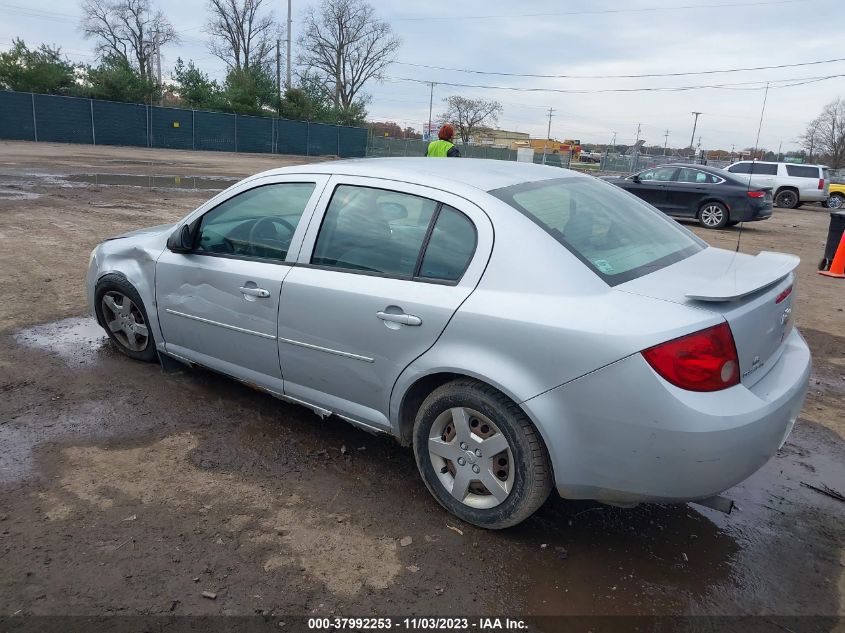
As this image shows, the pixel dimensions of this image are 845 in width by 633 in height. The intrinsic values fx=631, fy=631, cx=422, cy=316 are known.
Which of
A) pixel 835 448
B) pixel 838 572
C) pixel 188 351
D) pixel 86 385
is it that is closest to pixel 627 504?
pixel 838 572

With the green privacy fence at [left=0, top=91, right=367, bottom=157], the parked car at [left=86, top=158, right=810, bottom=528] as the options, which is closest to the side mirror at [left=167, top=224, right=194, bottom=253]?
the parked car at [left=86, top=158, right=810, bottom=528]

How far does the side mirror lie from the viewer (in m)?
3.97

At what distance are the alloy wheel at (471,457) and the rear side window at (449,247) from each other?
0.64 m

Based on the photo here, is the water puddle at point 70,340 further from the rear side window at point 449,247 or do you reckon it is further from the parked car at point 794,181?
the parked car at point 794,181

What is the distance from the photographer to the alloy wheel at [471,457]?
2801 millimetres

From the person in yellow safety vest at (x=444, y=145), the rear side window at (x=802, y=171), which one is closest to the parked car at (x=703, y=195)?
the person in yellow safety vest at (x=444, y=145)

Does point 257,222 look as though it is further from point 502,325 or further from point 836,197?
point 836,197

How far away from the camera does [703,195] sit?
15336mm

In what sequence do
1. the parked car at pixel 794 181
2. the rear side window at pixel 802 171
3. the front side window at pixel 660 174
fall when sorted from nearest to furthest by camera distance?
1. the front side window at pixel 660 174
2. the parked car at pixel 794 181
3. the rear side window at pixel 802 171

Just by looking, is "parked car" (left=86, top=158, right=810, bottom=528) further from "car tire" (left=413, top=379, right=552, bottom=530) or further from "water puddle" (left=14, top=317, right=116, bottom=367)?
"water puddle" (left=14, top=317, right=116, bottom=367)

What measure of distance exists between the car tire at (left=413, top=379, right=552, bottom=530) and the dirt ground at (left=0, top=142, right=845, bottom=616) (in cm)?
16

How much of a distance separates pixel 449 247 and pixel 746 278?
134 cm

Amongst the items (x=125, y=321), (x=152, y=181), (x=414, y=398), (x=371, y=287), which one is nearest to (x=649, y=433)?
(x=414, y=398)

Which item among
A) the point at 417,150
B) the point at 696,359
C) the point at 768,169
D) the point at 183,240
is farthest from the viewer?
Result: the point at 417,150
